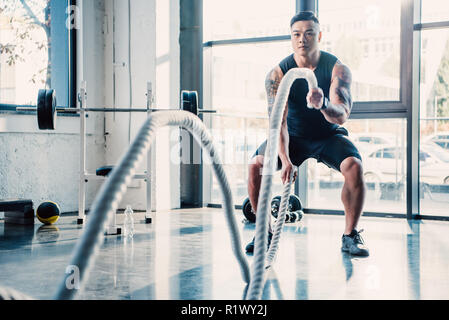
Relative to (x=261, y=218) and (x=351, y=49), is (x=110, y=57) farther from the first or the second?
(x=261, y=218)

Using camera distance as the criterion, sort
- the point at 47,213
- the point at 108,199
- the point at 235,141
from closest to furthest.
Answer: the point at 108,199 < the point at 47,213 < the point at 235,141

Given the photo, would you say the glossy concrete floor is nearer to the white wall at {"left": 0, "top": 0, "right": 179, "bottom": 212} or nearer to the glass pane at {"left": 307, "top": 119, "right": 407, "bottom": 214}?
the glass pane at {"left": 307, "top": 119, "right": 407, "bottom": 214}

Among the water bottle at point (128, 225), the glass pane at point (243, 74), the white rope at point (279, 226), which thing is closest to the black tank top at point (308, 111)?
the white rope at point (279, 226)

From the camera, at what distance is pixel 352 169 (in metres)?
2.70

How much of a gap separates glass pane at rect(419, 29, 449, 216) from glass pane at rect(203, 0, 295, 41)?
1253 millimetres

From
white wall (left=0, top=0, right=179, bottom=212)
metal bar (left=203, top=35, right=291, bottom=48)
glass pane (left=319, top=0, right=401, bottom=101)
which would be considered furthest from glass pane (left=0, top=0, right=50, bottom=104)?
glass pane (left=319, top=0, right=401, bottom=101)

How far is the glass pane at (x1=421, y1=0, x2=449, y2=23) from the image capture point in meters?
4.07

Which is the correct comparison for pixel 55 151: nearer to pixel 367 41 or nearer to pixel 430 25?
pixel 367 41

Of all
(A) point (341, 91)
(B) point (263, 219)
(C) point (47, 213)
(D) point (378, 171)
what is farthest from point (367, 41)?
(B) point (263, 219)

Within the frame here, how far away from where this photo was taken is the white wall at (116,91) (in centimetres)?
446

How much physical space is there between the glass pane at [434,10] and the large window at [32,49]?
3058 mm

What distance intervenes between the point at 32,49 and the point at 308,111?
8.61ft

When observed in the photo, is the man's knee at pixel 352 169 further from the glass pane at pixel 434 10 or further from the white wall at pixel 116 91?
the white wall at pixel 116 91
